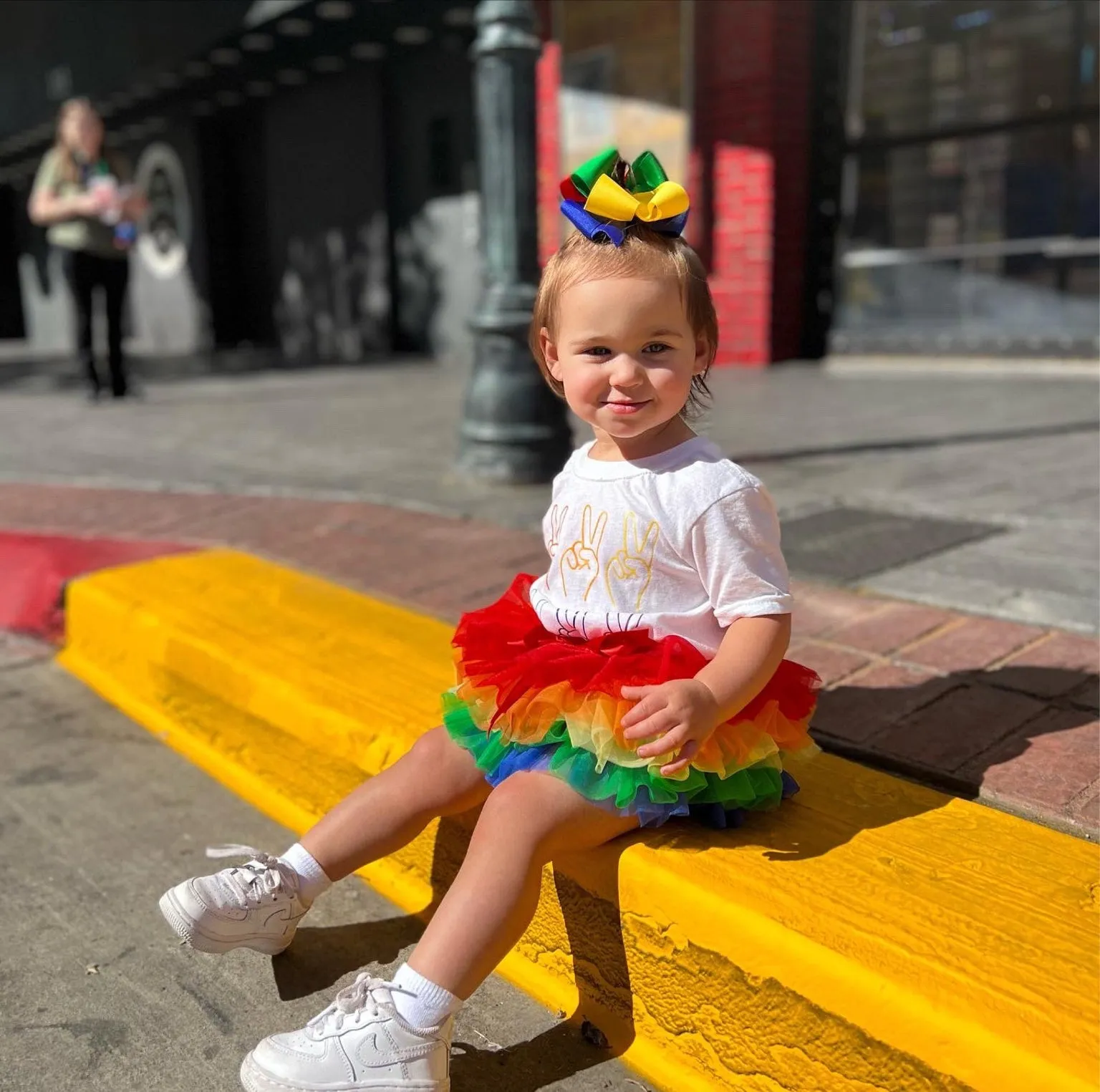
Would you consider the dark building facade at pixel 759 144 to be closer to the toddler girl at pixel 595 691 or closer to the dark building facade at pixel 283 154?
the dark building facade at pixel 283 154

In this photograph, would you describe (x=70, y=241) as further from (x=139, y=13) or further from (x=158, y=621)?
(x=139, y=13)

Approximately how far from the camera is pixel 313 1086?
1.48 meters

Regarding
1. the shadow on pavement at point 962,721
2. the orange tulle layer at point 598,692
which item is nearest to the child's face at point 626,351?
the orange tulle layer at point 598,692

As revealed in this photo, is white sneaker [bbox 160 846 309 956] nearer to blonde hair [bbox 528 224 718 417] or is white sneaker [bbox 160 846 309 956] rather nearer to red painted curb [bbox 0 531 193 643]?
blonde hair [bbox 528 224 718 417]

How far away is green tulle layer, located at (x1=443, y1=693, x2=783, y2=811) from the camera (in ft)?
5.32

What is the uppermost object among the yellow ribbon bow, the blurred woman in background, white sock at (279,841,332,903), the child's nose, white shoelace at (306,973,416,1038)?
the blurred woman in background

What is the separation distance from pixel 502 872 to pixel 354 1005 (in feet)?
0.90

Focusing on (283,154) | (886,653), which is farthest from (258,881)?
(283,154)

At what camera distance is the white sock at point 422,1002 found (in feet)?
4.90

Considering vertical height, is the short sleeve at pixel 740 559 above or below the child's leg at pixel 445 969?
above

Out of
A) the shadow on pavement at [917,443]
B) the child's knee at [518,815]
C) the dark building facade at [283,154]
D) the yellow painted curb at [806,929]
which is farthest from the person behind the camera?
the dark building facade at [283,154]

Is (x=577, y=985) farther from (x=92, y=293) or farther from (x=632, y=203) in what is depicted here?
(x=92, y=293)

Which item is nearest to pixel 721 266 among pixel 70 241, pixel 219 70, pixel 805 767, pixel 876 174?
pixel 876 174

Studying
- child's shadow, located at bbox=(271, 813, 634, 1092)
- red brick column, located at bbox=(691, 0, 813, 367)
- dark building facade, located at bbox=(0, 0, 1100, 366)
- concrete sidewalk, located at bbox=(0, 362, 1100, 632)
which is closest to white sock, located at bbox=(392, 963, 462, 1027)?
child's shadow, located at bbox=(271, 813, 634, 1092)
